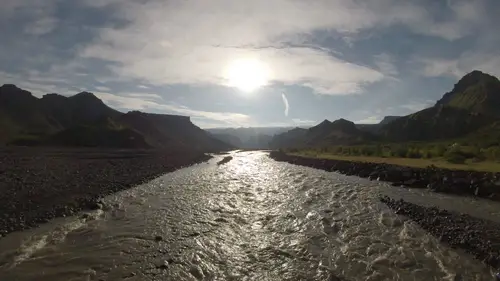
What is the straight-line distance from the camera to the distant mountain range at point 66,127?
397 feet

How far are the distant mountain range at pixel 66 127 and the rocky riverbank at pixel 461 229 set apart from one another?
114871 mm

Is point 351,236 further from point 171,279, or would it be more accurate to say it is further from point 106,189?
point 106,189

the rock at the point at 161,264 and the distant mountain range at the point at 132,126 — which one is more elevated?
the distant mountain range at the point at 132,126

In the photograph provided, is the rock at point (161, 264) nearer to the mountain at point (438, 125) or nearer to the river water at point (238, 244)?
the river water at point (238, 244)

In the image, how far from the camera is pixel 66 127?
18162 centimetres

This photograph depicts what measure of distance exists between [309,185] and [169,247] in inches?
745

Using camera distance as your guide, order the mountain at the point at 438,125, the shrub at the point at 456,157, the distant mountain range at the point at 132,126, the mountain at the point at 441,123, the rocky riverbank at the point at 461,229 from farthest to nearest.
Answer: the mountain at the point at 441,123 → the mountain at the point at 438,125 → the distant mountain range at the point at 132,126 → the shrub at the point at 456,157 → the rocky riverbank at the point at 461,229

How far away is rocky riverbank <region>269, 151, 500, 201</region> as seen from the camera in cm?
2270

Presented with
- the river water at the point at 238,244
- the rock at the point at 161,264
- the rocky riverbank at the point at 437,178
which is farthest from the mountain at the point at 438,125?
the rock at the point at 161,264

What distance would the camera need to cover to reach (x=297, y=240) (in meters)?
14.3

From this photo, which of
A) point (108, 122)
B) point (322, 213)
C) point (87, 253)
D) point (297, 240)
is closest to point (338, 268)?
Result: point (297, 240)

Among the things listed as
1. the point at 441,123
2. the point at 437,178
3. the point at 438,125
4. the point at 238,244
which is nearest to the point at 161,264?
the point at 238,244

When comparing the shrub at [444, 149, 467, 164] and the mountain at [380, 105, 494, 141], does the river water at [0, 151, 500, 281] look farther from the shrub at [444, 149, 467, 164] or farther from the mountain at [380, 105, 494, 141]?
the mountain at [380, 105, 494, 141]

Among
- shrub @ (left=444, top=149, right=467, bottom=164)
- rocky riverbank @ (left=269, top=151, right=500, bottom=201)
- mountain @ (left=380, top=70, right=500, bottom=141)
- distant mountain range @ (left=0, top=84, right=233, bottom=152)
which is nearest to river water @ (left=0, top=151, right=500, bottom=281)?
rocky riverbank @ (left=269, top=151, right=500, bottom=201)
